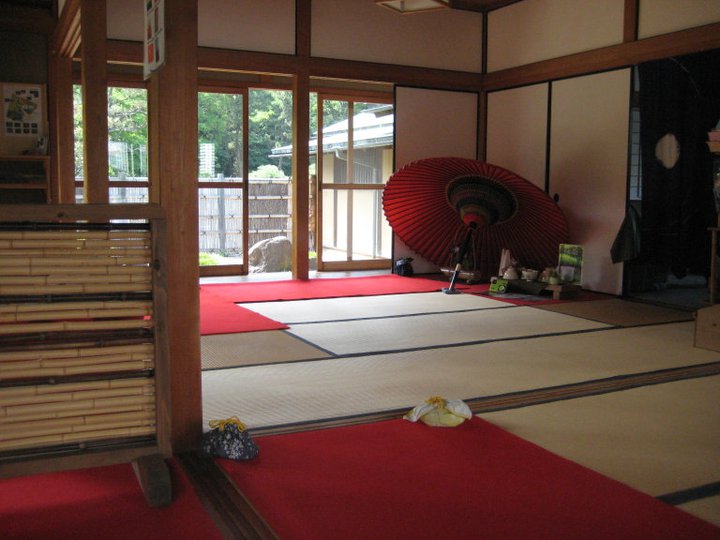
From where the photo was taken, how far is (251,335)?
4.35 meters

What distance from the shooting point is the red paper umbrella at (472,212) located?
18.8 ft

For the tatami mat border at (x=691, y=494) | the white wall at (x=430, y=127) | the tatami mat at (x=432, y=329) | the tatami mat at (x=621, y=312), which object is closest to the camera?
the tatami mat border at (x=691, y=494)

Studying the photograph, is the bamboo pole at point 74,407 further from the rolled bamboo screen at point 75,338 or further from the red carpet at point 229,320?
the red carpet at point 229,320

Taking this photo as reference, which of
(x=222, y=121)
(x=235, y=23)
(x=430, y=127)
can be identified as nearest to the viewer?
(x=235, y=23)

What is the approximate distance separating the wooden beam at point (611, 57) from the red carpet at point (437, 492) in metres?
4.34

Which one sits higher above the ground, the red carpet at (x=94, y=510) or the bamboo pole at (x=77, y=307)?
the bamboo pole at (x=77, y=307)

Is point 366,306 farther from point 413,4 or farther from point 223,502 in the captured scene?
point 223,502

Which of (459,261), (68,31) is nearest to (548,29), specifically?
(459,261)

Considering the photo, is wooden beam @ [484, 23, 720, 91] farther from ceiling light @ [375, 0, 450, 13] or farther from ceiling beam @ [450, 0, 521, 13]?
ceiling light @ [375, 0, 450, 13]

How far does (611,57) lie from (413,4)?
5.91ft

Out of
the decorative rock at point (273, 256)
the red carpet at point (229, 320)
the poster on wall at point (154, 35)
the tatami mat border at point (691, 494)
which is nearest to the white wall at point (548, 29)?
the decorative rock at point (273, 256)

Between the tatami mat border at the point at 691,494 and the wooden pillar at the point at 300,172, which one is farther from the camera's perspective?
the wooden pillar at the point at 300,172

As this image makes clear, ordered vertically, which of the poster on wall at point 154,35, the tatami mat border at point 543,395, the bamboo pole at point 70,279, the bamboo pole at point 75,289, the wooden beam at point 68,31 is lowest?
the tatami mat border at point 543,395

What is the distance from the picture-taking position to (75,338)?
2.03m
